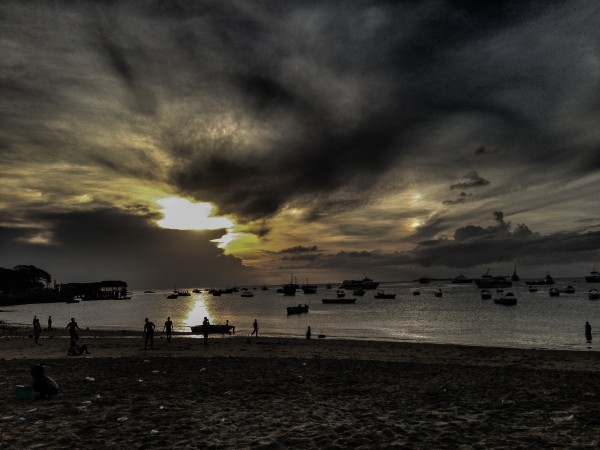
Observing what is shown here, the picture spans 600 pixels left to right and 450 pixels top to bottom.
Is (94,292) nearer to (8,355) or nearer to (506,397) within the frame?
(8,355)

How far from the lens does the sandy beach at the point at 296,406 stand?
9.30 metres

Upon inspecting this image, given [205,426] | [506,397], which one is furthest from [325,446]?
[506,397]

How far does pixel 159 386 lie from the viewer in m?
14.9

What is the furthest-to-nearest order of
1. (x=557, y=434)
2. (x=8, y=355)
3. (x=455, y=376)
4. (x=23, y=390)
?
(x=8, y=355), (x=455, y=376), (x=23, y=390), (x=557, y=434)

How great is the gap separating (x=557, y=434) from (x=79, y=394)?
1392cm

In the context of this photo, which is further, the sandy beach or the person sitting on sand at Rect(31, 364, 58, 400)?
the person sitting on sand at Rect(31, 364, 58, 400)

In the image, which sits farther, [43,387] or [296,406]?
[43,387]

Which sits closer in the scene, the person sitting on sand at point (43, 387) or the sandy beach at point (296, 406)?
the sandy beach at point (296, 406)

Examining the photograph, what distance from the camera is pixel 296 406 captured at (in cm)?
1243

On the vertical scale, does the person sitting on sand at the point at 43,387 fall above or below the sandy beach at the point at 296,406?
above

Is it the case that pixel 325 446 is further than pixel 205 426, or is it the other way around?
pixel 205 426

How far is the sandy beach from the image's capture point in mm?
9297

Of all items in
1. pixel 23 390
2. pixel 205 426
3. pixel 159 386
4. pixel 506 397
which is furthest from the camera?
pixel 159 386

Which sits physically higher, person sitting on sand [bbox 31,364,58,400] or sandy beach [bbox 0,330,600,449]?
person sitting on sand [bbox 31,364,58,400]
